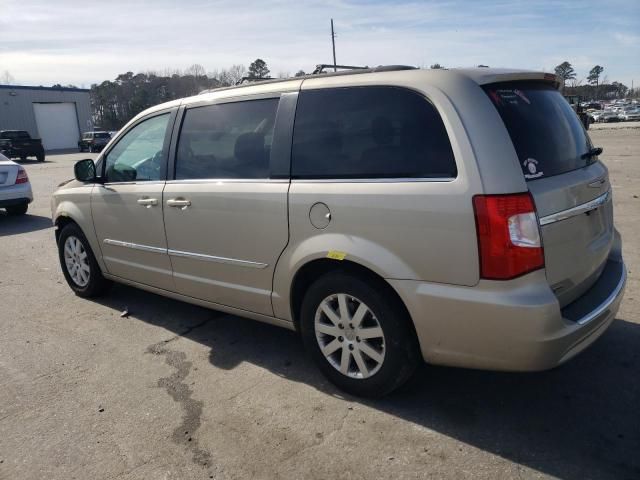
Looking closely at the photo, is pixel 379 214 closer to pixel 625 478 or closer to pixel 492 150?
pixel 492 150

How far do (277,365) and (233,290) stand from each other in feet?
2.00

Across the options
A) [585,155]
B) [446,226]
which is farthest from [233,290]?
[585,155]

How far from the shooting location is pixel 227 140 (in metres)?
3.74

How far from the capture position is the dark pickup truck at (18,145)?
98.4ft

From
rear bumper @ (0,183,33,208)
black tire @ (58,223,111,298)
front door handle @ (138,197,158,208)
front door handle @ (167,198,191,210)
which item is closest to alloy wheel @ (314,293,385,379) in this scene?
front door handle @ (167,198,191,210)

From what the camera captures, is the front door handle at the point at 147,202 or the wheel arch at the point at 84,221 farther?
the wheel arch at the point at 84,221

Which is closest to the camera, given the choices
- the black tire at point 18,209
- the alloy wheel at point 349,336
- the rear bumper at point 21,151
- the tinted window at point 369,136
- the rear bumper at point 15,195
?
the tinted window at point 369,136

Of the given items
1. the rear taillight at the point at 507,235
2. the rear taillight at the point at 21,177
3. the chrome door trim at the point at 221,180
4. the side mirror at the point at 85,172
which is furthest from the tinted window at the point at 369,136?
the rear taillight at the point at 21,177

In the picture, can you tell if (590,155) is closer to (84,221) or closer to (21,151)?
(84,221)

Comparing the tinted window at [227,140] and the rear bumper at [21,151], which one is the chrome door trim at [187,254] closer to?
the tinted window at [227,140]

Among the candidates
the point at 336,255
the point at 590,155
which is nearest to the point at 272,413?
the point at 336,255

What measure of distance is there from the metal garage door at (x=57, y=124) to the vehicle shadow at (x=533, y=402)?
162ft

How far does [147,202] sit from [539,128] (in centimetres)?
287

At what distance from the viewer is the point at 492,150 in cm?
257
